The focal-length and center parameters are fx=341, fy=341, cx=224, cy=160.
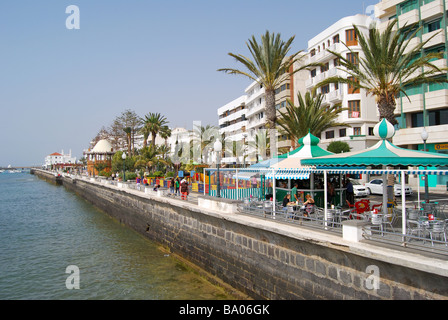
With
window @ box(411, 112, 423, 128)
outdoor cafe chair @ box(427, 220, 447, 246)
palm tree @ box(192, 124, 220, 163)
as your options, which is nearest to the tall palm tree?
outdoor cafe chair @ box(427, 220, 447, 246)

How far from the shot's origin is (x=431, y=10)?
29.7 metres

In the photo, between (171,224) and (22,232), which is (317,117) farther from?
(22,232)

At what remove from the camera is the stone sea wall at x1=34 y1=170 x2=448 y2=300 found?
625cm

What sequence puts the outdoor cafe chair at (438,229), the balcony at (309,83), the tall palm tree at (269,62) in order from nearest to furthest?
the outdoor cafe chair at (438,229) → the tall palm tree at (269,62) → the balcony at (309,83)

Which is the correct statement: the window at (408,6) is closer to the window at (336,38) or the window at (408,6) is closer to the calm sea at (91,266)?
the window at (336,38)

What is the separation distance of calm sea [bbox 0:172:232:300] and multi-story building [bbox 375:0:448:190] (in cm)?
2512

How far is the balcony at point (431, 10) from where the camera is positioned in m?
29.2

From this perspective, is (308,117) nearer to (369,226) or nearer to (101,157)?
(369,226)

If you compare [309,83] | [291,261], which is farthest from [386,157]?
[309,83]

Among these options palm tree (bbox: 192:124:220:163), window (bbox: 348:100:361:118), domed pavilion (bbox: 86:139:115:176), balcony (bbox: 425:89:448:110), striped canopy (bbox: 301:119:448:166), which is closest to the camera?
striped canopy (bbox: 301:119:448:166)

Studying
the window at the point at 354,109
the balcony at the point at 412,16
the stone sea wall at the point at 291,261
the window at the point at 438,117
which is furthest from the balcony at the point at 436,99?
the stone sea wall at the point at 291,261

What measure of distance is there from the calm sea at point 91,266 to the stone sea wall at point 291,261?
1075 millimetres

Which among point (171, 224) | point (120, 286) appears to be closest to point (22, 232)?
point (171, 224)

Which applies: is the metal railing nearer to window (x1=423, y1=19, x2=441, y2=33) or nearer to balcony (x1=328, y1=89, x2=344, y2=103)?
window (x1=423, y1=19, x2=441, y2=33)
